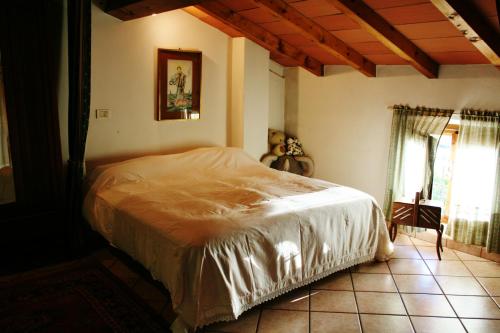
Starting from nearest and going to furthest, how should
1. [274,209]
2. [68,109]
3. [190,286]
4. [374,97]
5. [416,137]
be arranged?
[190,286]
[274,209]
[68,109]
[416,137]
[374,97]

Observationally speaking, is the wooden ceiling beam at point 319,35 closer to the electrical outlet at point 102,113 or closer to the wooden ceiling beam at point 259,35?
the wooden ceiling beam at point 259,35

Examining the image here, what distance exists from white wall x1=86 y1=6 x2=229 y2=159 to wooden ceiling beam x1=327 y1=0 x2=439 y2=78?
183 centimetres

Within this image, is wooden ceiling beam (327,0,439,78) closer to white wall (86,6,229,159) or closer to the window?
the window

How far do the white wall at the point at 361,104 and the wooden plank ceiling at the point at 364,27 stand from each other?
15 centimetres

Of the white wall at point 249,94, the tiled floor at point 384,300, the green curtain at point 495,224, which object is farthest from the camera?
the white wall at point 249,94

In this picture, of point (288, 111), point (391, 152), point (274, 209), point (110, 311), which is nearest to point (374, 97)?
point (391, 152)

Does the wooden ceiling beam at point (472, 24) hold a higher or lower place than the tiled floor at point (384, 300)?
higher

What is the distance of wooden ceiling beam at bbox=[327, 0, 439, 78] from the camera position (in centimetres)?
294

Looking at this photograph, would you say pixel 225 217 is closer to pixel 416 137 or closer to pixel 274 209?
pixel 274 209

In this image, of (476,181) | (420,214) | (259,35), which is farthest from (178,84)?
(476,181)

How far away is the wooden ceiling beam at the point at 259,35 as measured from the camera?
388cm

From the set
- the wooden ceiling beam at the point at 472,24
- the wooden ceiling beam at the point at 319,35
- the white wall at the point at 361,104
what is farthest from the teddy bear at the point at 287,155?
the wooden ceiling beam at the point at 472,24

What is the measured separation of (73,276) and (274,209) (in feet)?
5.23

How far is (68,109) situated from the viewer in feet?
11.2
